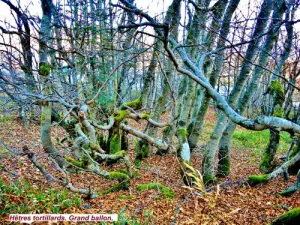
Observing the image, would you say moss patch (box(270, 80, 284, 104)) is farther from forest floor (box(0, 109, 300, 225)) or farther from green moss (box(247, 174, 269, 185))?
green moss (box(247, 174, 269, 185))

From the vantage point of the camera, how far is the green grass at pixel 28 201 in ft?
12.4

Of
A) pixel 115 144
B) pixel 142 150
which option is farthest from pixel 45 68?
pixel 142 150

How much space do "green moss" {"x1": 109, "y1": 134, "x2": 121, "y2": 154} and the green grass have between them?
3.68 meters

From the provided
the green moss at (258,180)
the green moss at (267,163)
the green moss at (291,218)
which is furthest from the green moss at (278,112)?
the green moss at (291,218)

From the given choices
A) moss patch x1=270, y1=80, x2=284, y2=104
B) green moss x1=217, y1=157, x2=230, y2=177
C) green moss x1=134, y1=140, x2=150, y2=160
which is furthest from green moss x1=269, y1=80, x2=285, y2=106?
green moss x1=134, y1=140, x2=150, y2=160

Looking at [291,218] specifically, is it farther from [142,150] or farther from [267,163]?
[142,150]

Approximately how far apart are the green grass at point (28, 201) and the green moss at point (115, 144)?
3.68 metres

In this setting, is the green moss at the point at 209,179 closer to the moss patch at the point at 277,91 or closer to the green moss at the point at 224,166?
the green moss at the point at 224,166

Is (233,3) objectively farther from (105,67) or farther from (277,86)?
(105,67)

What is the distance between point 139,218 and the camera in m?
4.32

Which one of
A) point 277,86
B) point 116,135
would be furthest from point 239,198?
point 116,135

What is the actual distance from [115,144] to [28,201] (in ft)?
14.7

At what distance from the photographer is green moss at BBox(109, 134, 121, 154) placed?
8320 millimetres

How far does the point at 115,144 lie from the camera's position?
8414mm
